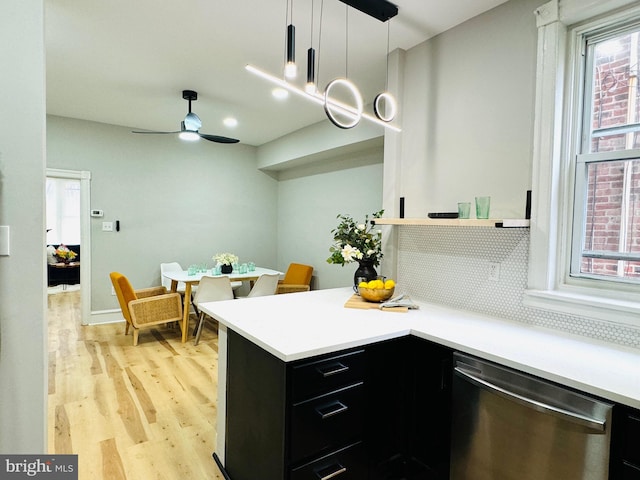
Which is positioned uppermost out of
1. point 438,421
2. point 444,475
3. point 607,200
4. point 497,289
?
point 607,200

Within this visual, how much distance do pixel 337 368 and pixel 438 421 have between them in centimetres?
60

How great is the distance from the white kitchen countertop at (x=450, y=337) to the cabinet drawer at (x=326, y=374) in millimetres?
61

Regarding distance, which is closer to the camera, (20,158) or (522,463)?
(522,463)

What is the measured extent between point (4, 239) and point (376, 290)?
1.88m

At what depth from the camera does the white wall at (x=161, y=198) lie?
4730 millimetres

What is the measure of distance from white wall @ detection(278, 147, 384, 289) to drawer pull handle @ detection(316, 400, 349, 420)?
2.99 meters

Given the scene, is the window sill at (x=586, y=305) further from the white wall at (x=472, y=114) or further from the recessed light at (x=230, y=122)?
the recessed light at (x=230, y=122)

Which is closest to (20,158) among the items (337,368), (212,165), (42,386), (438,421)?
(42,386)

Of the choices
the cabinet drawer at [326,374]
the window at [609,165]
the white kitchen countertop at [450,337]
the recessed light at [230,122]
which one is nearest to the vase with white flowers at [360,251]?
the white kitchen countertop at [450,337]

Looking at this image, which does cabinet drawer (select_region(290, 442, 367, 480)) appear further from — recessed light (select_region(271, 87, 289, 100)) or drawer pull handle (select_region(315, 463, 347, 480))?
recessed light (select_region(271, 87, 289, 100))

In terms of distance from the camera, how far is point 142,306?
390 cm

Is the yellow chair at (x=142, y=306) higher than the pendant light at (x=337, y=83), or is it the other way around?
the pendant light at (x=337, y=83)

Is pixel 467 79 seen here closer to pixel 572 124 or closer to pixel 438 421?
pixel 572 124

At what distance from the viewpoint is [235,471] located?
184cm
